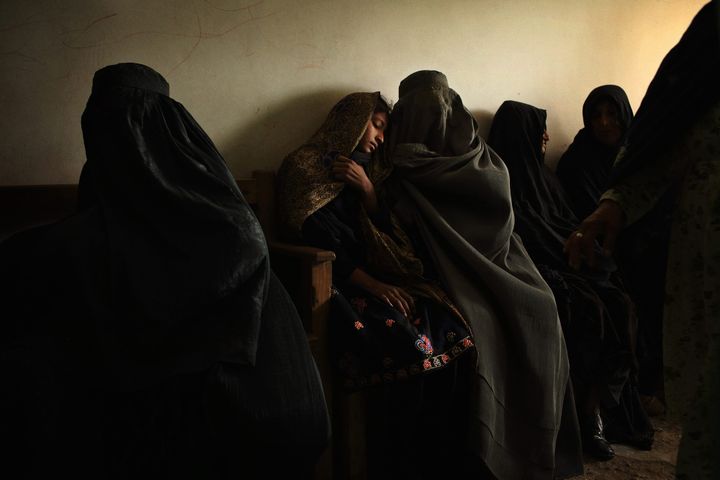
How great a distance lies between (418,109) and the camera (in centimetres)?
228

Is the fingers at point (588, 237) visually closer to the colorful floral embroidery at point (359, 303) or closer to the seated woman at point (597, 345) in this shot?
the colorful floral embroidery at point (359, 303)

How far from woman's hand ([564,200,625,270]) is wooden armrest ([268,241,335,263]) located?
75 cm

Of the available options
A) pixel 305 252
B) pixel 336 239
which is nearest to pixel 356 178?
pixel 336 239

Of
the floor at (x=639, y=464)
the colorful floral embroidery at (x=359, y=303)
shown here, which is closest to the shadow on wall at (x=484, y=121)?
the colorful floral embroidery at (x=359, y=303)

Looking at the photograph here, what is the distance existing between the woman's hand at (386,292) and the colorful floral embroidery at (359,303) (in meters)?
0.05

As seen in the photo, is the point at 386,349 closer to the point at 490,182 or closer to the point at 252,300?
the point at 252,300

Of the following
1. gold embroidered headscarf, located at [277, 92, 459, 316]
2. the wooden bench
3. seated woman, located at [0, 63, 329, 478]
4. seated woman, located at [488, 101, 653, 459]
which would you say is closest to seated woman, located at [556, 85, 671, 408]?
seated woman, located at [488, 101, 653, 459]

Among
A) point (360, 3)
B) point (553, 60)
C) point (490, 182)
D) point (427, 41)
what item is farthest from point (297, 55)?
point (553, 60)

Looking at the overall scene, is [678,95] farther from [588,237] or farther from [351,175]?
[351,175]

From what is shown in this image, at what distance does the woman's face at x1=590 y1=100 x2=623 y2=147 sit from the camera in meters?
3.05

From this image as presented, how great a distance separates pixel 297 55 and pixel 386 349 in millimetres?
1340

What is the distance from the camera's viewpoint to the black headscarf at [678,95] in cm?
109

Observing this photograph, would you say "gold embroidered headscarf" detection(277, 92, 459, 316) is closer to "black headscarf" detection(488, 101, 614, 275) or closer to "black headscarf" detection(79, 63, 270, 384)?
"black headscarf" detection(79, 63, 270, 384)

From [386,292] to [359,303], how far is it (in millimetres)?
105
